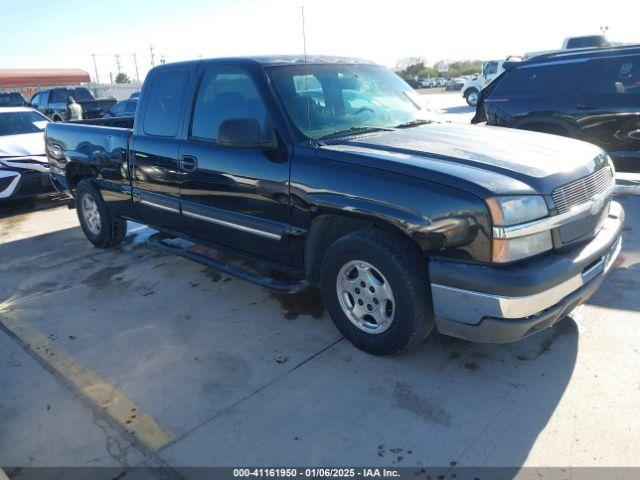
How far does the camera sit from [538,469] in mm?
2328

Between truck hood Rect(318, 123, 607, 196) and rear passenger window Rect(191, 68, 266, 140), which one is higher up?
rear passenger window Rect(191, 68, 266, 140)

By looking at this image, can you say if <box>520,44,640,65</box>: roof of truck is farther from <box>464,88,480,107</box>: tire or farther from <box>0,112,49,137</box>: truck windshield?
<box>464,88,480,107</box>: tire

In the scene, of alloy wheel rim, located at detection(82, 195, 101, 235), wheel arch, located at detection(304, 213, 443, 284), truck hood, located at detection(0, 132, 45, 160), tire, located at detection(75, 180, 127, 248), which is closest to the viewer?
wheel arch, located at detection(304, 213, 443, 284)

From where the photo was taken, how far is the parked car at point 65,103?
18562 mm

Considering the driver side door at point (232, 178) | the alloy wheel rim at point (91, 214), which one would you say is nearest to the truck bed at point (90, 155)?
the alloy wheel rim at point (91, 214)

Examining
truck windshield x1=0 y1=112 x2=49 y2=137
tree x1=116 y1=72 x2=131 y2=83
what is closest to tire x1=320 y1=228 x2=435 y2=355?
truck windshield x1=0 y1=112 x2=49 y2=137

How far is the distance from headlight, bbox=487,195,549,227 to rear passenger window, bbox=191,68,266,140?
5.56 ft

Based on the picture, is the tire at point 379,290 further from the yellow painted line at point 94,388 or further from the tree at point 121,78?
the tree at point 121,78

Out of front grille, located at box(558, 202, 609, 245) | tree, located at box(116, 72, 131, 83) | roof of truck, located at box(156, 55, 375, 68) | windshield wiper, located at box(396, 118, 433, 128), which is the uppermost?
roof of truck, located at box(156, 55, 375, 68)

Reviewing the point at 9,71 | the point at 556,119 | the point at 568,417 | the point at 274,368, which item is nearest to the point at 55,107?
the point at 556,119

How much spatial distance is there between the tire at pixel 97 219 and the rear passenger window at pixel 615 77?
613 centimetres

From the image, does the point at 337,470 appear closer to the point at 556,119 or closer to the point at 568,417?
the point at 568,417

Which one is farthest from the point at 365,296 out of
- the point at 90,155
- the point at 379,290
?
the point at 90,155

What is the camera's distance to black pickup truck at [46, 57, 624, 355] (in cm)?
263
